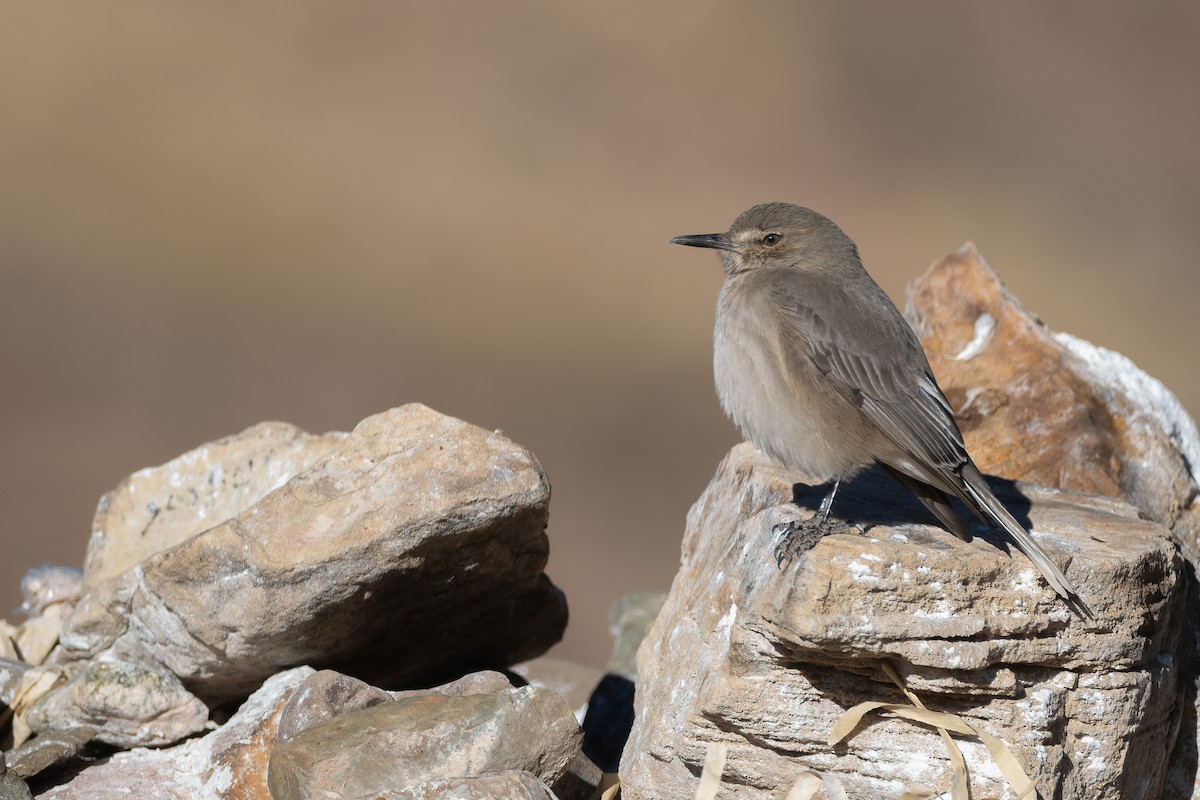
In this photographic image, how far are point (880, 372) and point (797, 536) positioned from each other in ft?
3.59

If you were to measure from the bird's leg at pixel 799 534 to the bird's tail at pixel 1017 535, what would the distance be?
0.61m

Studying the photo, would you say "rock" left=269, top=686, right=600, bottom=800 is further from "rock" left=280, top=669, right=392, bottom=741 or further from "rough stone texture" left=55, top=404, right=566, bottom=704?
"rough stone texture" left=55, top=404, right=566, bottom=704

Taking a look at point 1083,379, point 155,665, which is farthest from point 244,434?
point 1083,379

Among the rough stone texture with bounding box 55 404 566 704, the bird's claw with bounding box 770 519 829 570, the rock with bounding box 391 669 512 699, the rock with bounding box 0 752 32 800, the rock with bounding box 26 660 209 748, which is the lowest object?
the rock with bounding box 0 752 32 800

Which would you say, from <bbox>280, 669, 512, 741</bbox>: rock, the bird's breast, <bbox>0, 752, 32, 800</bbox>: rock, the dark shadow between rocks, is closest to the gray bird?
the bird's breast

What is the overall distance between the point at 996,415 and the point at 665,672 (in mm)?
2987

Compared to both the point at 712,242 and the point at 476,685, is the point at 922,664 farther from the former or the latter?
the point at 712,242

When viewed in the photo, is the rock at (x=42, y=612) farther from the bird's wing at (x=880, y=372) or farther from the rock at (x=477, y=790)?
the bird's wing at (x=880, y=372)

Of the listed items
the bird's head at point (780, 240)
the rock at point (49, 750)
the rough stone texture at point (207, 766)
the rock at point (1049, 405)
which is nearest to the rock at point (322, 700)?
the rough stone texture at point (207, 766)

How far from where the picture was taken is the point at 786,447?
5.68 meters

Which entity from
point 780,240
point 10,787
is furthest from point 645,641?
point 10,787

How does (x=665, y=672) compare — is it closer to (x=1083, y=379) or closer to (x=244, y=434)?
(x=244, y=434)

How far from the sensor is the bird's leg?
4859 millimetres

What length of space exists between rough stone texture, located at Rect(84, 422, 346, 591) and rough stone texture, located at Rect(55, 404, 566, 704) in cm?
Answer: 71
